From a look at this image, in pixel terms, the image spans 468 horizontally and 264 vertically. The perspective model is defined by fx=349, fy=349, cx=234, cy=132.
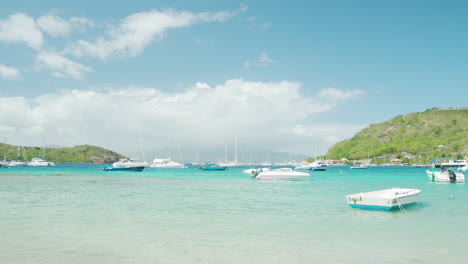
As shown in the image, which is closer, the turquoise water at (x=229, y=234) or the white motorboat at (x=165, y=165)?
the turquoise water at (x=229, y=234)

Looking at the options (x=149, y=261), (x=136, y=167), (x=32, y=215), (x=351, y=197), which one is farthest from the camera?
(x=136, y=167)

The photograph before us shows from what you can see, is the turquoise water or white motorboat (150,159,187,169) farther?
white motorboat (150,159,187,169)

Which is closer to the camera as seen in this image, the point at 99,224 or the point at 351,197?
the point at 99,224

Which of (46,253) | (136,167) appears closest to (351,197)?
(46,253)

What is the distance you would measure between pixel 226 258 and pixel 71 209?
14.7 metres

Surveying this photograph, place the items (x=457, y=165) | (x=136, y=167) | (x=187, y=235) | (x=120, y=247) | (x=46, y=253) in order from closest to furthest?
1. (x=46, y=253)
2. (x=120, y=247)
3. (x=187, y=235)
4. (x=136, y=167)
5. (x=457, y=165)

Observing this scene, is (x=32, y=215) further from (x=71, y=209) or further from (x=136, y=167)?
(x=136, y=167)

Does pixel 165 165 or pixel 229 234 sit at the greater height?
pixel 229 234

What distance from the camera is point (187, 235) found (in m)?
14.6

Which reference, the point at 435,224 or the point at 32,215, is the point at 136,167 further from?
the point at 435,224

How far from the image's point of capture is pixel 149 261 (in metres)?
10.9

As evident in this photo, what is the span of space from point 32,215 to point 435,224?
21.4 m

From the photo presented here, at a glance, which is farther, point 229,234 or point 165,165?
point 165,165

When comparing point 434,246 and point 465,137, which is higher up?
point 465,137
